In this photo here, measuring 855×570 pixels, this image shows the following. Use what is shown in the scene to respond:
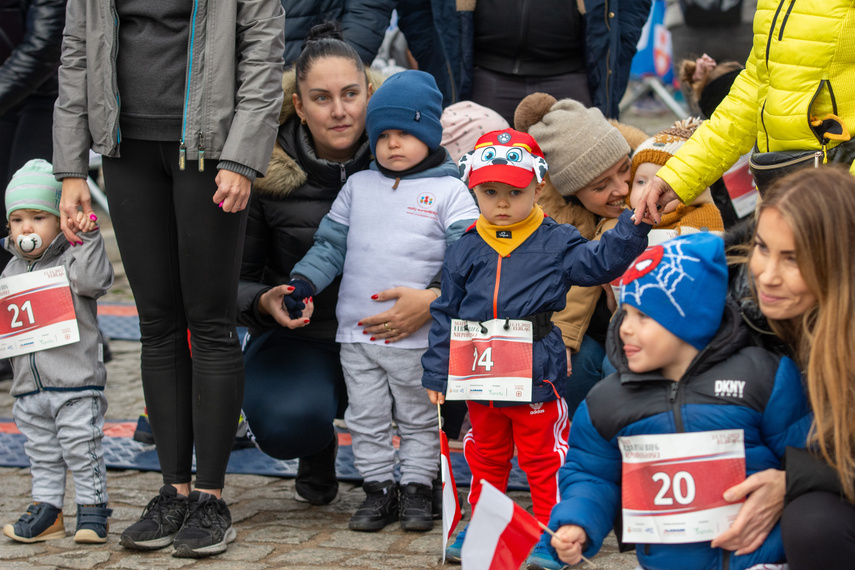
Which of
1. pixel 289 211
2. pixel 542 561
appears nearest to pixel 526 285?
pixel 542 561

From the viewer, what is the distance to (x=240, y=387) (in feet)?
11.1

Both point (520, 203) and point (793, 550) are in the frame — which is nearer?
point (793, 550)

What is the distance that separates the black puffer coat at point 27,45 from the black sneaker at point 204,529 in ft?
6.97

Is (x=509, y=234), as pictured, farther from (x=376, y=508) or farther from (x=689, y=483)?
(x=689, y=483)

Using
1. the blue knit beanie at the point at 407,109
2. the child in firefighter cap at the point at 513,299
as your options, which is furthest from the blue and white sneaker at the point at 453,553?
the blue knit beanie at the point at 407,109

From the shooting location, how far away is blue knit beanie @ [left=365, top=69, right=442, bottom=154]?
141 inches

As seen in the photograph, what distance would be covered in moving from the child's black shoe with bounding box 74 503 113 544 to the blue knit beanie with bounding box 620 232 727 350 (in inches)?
79.8

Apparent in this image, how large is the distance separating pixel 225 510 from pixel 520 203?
140cm

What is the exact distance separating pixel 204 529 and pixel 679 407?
166 centimetres

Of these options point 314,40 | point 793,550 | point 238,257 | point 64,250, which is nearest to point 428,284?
point 238,257

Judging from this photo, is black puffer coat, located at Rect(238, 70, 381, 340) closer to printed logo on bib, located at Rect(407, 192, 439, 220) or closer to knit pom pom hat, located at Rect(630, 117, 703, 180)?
printed logo on bib, located at Rect(407, 192, 439, 220)

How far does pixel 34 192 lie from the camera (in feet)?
11.7

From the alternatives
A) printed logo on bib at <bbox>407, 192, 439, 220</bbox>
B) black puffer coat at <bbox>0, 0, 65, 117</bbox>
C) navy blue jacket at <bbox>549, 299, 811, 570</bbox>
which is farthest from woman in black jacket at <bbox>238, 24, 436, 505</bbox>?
navy blue jacket at <bbox>549, 299, 811, 570</bbox>

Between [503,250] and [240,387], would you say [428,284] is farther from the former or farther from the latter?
[240,387]
